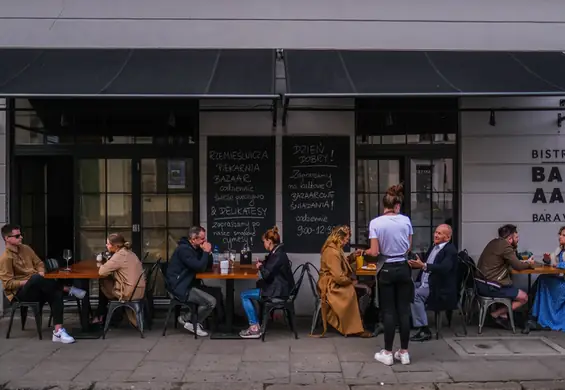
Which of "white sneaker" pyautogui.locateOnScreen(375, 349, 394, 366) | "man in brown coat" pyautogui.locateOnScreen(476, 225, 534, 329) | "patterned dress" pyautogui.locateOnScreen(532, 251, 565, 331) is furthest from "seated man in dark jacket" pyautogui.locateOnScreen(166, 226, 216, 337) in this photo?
"patterned dress" pyautogui.locateOnScreen(532, 251, 565, 331)

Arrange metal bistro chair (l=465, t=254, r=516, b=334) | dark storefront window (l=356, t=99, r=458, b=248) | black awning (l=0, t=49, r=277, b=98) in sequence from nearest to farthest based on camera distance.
→ black awning (l=0, t=49, r=277, b=98) < metal bistro chair (l=465, t=254, r=516, b=334) < dark storefront window (l=356, t=99, r=458, b=248)

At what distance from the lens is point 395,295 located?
5.84m

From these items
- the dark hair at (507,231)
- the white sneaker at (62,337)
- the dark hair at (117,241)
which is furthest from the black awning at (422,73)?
the white sneaker at (62,337)

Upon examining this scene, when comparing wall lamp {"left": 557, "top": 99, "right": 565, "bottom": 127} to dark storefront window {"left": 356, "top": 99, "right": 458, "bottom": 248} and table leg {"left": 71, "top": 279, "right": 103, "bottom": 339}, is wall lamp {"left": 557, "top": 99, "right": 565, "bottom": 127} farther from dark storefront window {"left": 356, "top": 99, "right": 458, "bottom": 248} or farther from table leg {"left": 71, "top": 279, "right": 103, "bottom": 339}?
table leg {"left": 71, "top": 279, "right": 103, "bottom": 339}

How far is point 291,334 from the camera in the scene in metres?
7.07

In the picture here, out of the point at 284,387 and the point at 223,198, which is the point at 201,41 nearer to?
the point at 223,198

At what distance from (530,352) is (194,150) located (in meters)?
5.15

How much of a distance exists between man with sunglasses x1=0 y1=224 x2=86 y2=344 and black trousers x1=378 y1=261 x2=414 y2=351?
3.74 meters

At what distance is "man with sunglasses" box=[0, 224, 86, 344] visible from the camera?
6672mm

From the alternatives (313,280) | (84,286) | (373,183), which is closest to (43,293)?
(84,286)

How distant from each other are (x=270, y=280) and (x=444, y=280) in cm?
210

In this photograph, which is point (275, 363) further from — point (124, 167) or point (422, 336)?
point (124, 167)

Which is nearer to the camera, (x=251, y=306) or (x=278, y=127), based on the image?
(x=251, y=306)

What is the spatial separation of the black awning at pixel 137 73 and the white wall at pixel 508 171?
10.8 feet
